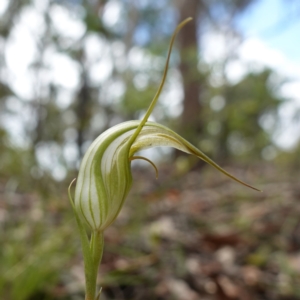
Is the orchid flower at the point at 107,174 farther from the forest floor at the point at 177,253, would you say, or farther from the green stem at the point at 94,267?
the forest floor at the point at 177,253

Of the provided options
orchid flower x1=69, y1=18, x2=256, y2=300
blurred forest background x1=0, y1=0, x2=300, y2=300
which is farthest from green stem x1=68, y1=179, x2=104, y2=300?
blurred forest background x1=0, y1=0, x2=300, y2=300

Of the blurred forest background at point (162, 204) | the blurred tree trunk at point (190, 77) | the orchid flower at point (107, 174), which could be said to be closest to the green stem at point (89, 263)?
the orchid flower at point (107, 174)

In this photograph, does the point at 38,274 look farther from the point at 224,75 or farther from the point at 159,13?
the point at 159,13

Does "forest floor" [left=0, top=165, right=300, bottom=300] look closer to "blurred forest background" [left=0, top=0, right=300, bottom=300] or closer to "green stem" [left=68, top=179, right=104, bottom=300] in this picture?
"blurred forest background" [left=0, top=0, right=300, bottom=300]

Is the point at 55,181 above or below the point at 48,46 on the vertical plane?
below

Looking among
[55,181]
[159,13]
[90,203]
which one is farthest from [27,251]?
[159,13]

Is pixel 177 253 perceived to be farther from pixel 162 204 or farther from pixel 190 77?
pixel 190 77
